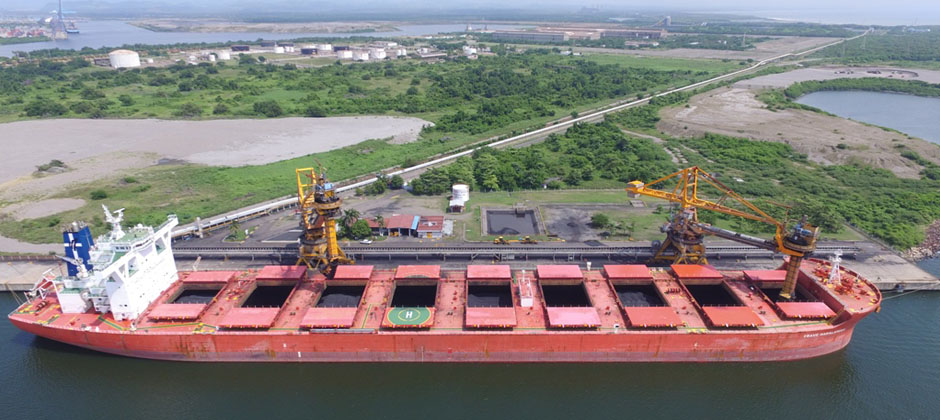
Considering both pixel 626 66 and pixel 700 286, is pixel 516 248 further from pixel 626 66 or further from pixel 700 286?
pixel 626 66

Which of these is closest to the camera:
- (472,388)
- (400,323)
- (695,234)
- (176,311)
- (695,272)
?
(472,388)

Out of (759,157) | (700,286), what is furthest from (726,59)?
(700,286)

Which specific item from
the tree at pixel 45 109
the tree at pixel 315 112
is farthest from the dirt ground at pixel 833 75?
the tree at pixel 45 109

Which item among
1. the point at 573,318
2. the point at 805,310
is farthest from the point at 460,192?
the point at 805,310

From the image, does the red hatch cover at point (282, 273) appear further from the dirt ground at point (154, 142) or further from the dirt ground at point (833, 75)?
the dirt ground at point (833, 75)

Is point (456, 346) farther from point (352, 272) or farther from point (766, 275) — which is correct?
point (766, 275)
